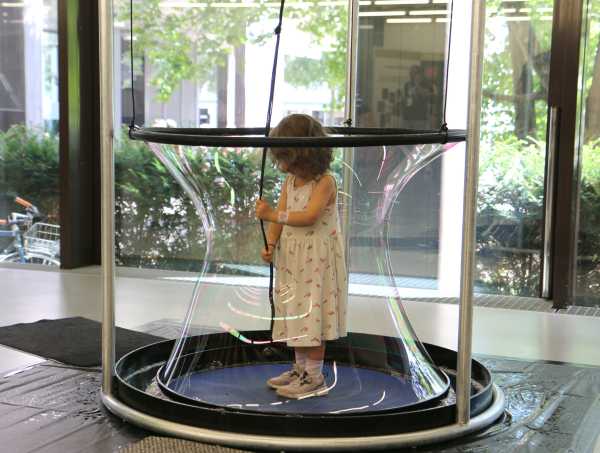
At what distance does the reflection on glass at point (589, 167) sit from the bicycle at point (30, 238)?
3.18m

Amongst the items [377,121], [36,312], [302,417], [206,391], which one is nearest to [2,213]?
[36,312]

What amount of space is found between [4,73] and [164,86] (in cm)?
112

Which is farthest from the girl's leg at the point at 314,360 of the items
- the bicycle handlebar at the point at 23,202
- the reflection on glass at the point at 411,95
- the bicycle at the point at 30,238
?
the bicycle handlebar at the point at 23,202

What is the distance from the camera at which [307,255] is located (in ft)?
8.22

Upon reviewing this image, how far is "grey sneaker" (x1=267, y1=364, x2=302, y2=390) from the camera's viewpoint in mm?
2605

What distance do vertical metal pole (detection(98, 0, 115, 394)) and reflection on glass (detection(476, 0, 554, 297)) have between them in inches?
105

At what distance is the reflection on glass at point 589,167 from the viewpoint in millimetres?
4453

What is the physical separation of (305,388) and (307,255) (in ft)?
1.29

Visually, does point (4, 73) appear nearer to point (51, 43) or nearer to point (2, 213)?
point (51, 43)

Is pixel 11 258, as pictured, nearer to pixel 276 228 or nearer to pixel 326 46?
pixel 326 46

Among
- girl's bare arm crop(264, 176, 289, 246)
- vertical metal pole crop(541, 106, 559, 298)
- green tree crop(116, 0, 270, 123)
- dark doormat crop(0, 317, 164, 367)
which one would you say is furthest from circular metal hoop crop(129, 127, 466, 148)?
green tree crop(116, 0, 270, 123)

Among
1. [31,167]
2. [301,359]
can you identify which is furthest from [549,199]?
[31,167]

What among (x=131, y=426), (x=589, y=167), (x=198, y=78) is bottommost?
(x=131, y=426)

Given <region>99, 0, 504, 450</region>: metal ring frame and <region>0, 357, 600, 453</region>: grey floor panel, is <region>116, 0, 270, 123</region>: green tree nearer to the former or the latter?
<region>0, 357, 600, 453</region>: grey floor panel
